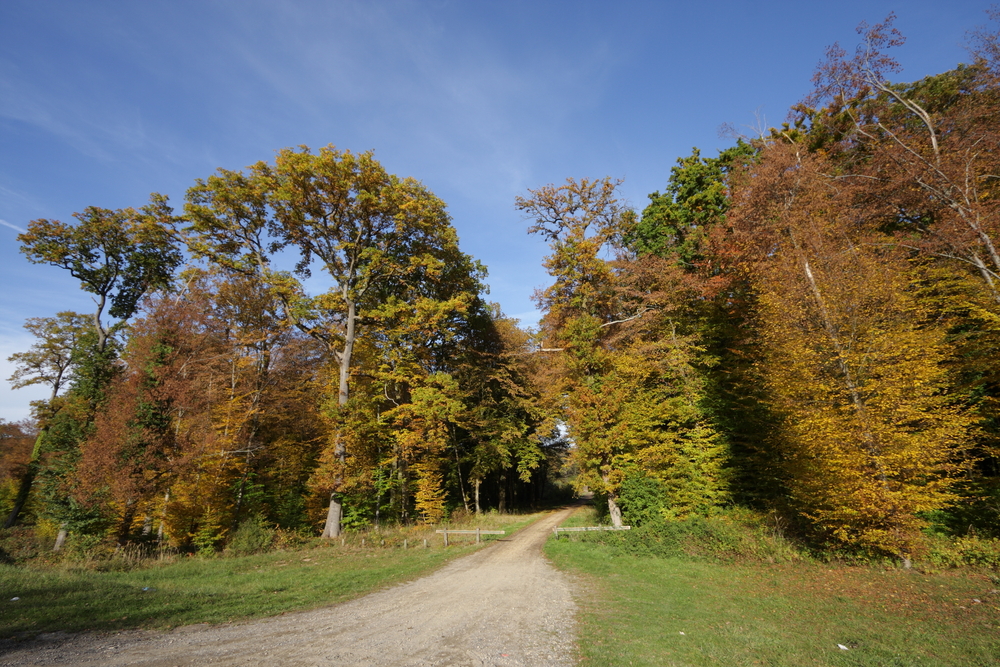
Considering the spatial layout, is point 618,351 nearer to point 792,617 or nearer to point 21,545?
point 792,617

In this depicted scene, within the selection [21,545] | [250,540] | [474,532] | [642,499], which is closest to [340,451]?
[250,540]

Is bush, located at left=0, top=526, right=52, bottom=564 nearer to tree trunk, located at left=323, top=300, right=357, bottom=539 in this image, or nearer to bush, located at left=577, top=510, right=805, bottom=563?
tree trunk, located at left=323, top=300, right=357, bottom=539

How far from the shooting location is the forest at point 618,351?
1147cm

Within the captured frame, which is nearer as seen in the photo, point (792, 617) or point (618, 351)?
point (792, 617)

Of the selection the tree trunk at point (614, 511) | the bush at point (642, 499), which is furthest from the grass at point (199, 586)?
the bush at point (642, 499)

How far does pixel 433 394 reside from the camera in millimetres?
21016

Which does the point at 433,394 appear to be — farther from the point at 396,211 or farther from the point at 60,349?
the point at 60,349

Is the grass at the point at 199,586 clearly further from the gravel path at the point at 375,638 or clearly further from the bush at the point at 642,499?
the bush at the point at 642,499

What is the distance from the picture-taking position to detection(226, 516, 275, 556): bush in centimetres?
1672

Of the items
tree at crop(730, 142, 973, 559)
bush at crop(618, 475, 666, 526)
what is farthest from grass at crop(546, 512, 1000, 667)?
bush at crop(618, 475, 666, 526)

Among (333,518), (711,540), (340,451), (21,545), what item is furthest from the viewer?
(340,451)

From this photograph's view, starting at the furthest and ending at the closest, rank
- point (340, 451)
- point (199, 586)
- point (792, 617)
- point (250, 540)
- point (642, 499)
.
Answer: point (340, 451) < point (642, 499) < point (250, 540) < point (199, 586) < point (792, 617)

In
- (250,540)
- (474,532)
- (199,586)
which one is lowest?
(474,532)

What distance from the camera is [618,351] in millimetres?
20453
